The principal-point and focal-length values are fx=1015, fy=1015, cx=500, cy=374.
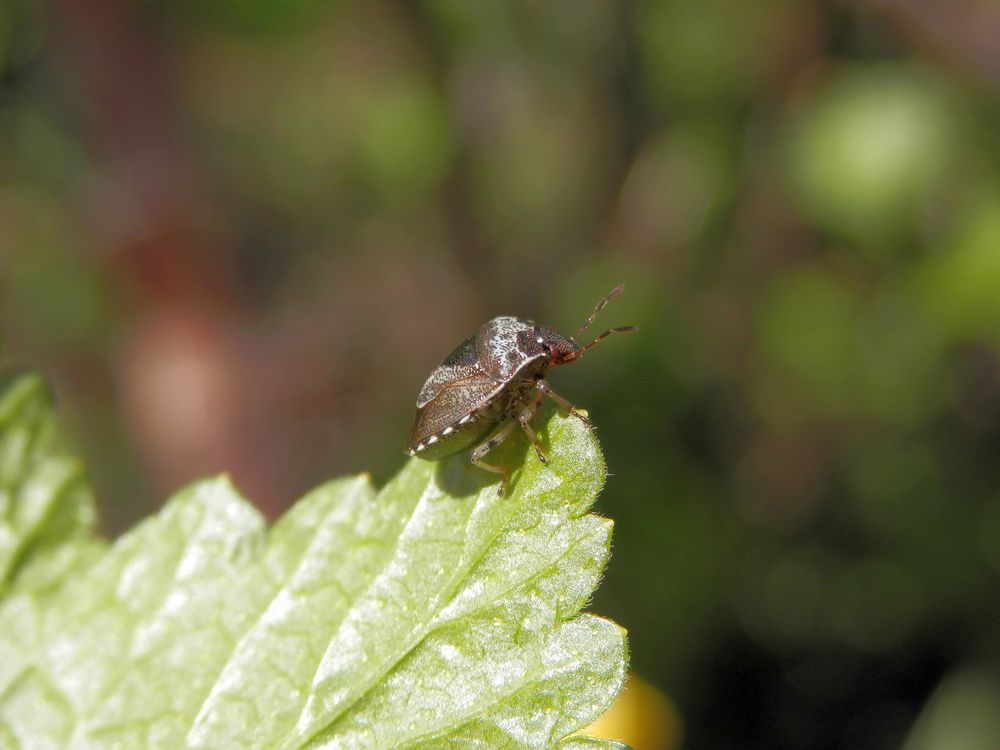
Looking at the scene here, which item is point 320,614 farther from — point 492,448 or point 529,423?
point 529,423

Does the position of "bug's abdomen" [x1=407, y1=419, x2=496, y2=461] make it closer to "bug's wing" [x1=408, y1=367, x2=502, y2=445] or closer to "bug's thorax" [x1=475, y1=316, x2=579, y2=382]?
"bug's wing" [x1=408, y1=367, x2=502, y2=445]

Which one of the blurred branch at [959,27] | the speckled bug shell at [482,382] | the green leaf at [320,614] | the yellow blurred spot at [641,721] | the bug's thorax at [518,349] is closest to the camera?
the green leaf at [320,614]

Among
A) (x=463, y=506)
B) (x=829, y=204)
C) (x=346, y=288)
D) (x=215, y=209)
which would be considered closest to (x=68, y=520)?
(x=463, y=506)

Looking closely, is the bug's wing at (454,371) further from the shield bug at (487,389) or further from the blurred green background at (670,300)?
the blurred green background at (670,300)

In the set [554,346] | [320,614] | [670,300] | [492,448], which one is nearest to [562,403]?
[492,448]

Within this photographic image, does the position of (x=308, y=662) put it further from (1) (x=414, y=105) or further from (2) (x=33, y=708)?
(1) (x=414, y=105)

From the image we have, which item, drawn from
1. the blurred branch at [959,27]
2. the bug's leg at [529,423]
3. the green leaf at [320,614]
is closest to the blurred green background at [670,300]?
the blurred branch at [959,27]
